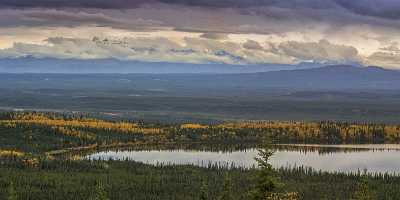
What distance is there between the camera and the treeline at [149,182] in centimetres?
12200

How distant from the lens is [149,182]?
453 feet

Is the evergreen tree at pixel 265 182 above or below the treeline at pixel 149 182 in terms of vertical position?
above

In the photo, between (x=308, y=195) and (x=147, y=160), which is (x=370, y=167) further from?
(x=308, y=195)

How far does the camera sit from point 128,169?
548 feet

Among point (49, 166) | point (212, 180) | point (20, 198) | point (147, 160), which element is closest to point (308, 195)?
point (212, 180)

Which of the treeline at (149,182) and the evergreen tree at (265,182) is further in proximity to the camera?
the treeline at (149,182)

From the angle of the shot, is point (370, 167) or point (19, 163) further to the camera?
point (370, 167)

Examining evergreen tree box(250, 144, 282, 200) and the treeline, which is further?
the treeline

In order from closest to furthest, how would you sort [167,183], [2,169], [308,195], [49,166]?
[308,195]
[167,183]
[2,169]
[49,166]

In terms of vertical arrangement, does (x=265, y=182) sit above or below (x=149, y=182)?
above

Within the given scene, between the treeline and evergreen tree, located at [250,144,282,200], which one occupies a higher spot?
evergreen tree, located at [250,144,282,200]

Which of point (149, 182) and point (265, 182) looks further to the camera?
point (149, 182)

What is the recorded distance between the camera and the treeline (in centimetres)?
12200

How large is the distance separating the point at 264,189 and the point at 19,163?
13020 centimetres
